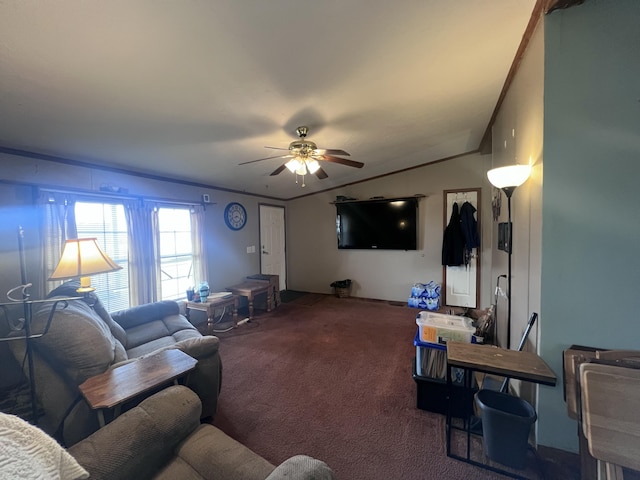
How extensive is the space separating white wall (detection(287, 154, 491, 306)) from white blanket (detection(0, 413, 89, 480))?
477 cm

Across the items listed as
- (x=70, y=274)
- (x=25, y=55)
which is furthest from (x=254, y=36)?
(x=70, y=274)

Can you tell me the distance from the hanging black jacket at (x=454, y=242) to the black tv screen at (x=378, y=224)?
531mm

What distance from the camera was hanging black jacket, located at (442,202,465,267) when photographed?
14.3 ft

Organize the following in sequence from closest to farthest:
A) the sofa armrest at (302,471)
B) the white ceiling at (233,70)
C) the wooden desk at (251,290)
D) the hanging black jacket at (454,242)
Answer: the sofa armrest at (302,471)
the white ceiling at (233,70)
the wooden desk at (251,290)
the hanging black jacket at (454,242)

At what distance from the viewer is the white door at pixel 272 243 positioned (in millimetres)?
5324

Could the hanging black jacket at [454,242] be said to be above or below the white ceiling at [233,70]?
below

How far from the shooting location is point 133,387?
140 centimetres

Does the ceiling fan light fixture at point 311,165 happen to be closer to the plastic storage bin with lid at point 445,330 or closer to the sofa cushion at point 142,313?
the plastic storage bin with lid at point 445,330

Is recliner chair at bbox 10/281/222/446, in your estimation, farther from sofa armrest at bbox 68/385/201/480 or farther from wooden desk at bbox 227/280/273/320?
wooden desk at bbox 227/280/273/320

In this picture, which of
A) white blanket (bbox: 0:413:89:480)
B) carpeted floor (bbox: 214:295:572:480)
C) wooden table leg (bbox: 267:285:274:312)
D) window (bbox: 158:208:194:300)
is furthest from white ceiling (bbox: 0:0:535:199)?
wooden table leg (bbox: 267:285:274:312)

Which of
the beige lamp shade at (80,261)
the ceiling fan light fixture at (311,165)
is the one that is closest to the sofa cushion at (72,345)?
the beige lamp shade at (80,261)

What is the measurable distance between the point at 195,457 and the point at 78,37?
6.67ft

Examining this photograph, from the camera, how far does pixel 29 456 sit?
27.1 inches

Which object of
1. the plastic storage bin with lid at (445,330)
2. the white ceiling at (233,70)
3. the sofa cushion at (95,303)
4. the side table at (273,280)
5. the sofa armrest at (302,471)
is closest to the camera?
the sofa armrest at (302,471)
